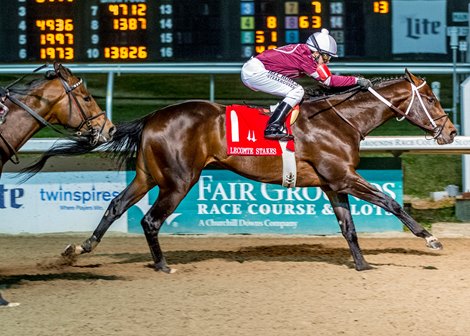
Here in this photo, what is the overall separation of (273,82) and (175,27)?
3606mm

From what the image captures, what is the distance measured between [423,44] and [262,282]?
5577 mm

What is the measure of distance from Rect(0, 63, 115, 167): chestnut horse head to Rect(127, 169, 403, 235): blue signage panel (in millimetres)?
2582

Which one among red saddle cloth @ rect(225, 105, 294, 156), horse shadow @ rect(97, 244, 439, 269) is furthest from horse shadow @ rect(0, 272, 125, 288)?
red saddle cloth @ rect(225, 105, 294, 156)

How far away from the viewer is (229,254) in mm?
8359

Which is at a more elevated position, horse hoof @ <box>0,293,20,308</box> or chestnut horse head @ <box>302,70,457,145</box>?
chestnut horse head @ <box>302,70,457,145</box>

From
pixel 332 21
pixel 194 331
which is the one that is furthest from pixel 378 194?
pixel 332 21

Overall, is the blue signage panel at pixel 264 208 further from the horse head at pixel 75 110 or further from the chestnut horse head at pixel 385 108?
the horse head at pixel 75 110

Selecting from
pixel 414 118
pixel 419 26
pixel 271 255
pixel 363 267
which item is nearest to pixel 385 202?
pixel 363 267

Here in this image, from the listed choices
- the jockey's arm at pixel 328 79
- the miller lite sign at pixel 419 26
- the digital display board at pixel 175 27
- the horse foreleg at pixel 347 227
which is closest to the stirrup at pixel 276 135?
the jockey's arm at pixel 328 79

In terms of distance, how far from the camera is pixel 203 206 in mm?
9477

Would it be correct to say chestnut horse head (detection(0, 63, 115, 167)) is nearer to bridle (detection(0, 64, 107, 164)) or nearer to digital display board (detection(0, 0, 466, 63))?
bridle (detection(0, 64, 107, 164))

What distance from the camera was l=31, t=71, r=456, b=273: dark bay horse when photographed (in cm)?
741

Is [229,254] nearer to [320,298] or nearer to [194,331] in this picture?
[320,298]

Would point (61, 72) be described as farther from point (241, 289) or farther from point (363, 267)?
point (363, 267)
